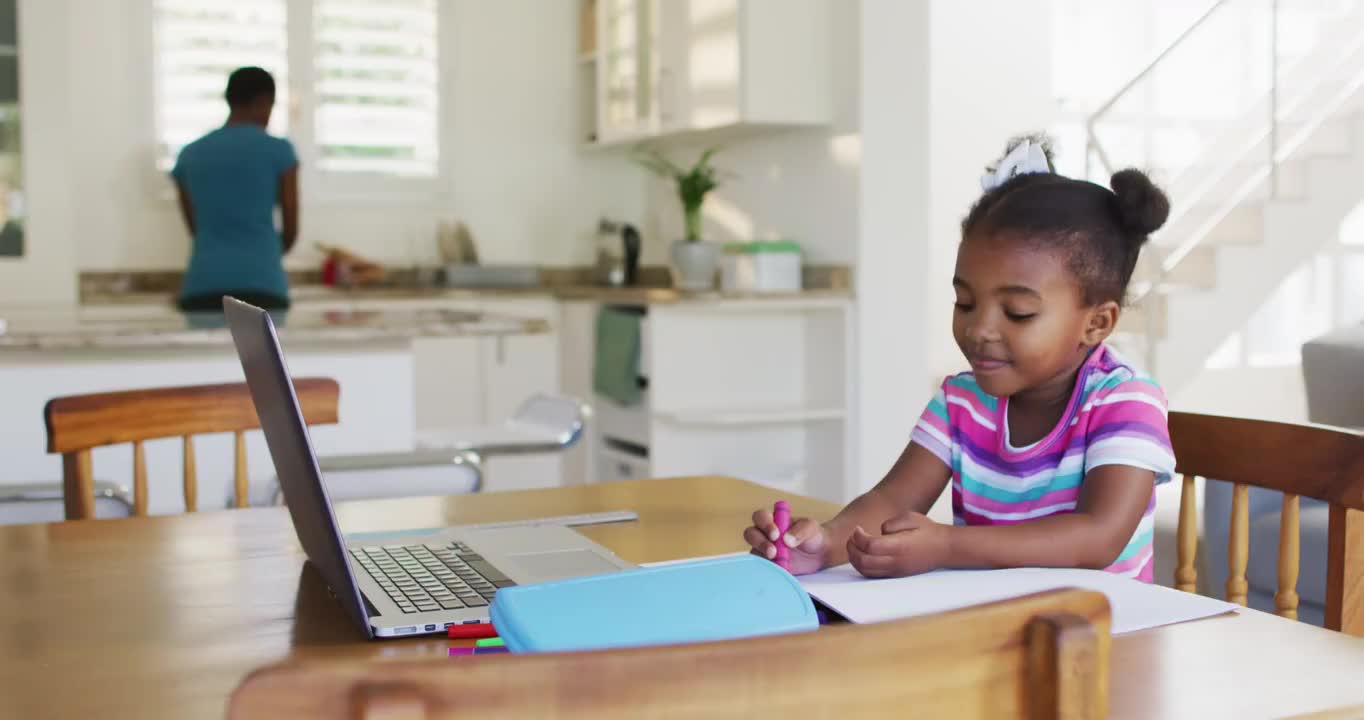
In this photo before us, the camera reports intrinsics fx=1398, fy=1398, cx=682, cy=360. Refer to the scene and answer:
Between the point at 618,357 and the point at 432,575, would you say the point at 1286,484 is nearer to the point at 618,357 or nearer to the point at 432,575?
the point at 432,575

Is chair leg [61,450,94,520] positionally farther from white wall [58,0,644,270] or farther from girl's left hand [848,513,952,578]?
white wall [58,0,644,270]

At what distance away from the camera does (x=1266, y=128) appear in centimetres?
580

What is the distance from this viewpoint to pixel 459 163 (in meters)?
5.61

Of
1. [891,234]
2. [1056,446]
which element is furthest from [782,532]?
[891,234]

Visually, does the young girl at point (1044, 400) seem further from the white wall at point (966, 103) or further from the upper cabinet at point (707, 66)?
the white wall at point (966, 103)

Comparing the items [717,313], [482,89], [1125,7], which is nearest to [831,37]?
[717,313]

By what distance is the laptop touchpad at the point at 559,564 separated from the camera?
1.02 m

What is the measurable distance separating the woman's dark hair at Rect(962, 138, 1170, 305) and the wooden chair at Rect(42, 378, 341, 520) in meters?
0.86

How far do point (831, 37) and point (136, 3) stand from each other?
2570 mm

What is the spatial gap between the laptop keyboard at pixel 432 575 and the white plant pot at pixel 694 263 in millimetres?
3487

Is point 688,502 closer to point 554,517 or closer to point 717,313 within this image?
point 554,517

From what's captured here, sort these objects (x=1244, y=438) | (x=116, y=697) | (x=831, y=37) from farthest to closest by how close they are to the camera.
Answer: (x=831, y=37) < (x=1244, y=438) < (x=116, y=697)

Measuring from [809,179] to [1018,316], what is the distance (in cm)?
322

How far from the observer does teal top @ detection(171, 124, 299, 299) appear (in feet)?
11.1
